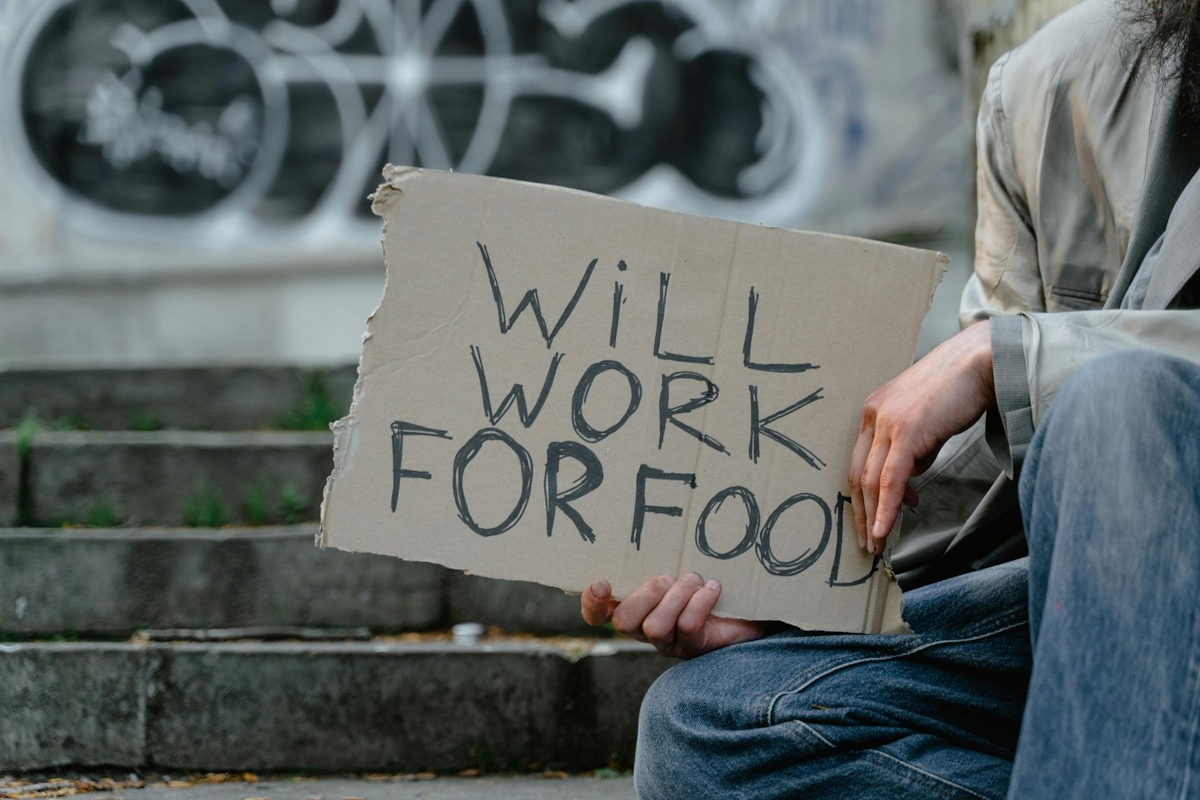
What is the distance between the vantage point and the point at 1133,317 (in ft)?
4.00

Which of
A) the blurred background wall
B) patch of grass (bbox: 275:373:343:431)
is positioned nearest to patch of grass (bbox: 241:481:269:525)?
patch of grass (bbox: 275:373:343:431)

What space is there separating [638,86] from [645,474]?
121 inches

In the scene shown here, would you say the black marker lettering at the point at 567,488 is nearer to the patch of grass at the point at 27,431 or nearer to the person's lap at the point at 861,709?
the person's lap at the point at 861,709

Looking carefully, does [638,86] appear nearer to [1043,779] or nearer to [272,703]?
[272,703]

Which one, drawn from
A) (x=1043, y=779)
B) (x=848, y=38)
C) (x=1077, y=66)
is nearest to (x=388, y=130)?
(x=848, y=38)

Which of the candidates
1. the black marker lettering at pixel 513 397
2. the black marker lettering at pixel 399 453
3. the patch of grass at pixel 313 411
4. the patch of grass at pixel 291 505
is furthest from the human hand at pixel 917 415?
the patch of grass at pixel 313 411

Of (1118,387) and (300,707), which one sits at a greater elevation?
(1118,387)

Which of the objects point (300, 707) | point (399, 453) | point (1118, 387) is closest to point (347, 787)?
point (300, 707)

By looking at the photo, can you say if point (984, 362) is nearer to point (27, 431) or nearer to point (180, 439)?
point (180, 439)

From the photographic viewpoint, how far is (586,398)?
1.38 meters

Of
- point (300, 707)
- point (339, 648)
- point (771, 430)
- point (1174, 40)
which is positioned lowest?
point (300, 707)

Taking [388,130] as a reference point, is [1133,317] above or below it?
below

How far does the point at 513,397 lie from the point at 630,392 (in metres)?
0.15

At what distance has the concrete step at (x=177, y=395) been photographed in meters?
3.18
